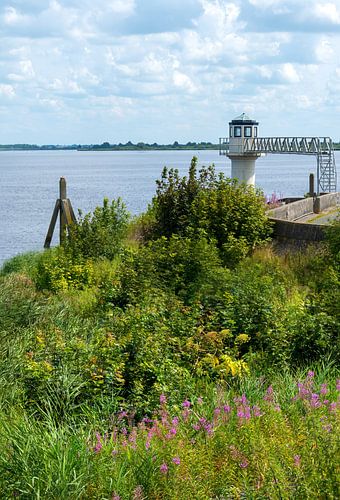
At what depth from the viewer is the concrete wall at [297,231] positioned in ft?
57.8

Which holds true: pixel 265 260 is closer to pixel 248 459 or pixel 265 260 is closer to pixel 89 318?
pixel 89 318

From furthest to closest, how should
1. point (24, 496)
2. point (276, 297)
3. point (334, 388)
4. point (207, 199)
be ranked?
point (207, 199) < point (276, 297) < point (334, 388) < point (24, 496)

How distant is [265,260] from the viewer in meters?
17.0

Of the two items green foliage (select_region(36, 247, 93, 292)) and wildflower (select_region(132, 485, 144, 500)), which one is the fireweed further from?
green foliage (select_region(36, 247, 93, 292))

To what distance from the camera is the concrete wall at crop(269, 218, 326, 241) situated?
17609 mm

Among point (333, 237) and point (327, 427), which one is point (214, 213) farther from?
point (327, 427)

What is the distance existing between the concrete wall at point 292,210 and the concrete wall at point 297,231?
0.88m

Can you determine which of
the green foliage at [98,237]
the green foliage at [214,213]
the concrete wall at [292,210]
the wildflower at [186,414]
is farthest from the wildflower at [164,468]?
the concrete wall at [292,210]

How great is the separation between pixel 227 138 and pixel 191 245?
4284cm

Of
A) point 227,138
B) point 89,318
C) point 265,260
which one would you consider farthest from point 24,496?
point 227,138

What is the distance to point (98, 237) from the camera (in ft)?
69.2

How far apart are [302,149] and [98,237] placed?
153 feet

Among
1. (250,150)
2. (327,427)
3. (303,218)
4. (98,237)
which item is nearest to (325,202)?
(303,218)

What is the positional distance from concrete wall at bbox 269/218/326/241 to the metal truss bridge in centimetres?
3677
